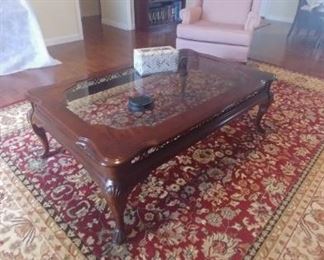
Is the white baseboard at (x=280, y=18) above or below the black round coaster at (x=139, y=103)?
below

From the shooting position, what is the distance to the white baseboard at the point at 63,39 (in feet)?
12.8

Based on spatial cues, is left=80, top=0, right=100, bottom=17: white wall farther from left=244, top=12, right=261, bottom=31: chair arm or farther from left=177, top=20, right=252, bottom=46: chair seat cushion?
left=244, top=12, right=261, bottom=31: chair arm

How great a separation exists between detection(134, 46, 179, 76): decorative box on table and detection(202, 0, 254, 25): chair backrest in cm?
161

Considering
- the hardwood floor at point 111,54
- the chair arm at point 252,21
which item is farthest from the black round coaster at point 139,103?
the chair arm at point 252,21

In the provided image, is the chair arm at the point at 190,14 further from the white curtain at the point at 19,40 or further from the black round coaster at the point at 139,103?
the black round coaster at the point at 139,103

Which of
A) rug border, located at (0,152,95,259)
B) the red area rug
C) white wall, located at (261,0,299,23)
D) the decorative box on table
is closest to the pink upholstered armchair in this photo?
the red area rug

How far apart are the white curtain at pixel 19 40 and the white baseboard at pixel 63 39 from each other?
734 millimetres

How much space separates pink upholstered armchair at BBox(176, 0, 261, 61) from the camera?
2.87m

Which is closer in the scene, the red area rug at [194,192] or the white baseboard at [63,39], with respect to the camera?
the red area rug at [194,192]

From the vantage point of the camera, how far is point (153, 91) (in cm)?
168

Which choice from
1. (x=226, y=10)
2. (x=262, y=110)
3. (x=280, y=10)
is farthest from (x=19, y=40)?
(x=280, y=10)

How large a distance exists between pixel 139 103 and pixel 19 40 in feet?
7.46

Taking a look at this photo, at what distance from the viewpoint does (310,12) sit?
13.1ft

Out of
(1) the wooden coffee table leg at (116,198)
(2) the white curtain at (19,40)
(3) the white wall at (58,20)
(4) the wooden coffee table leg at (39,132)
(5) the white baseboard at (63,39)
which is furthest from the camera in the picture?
(5) the white baseboard at (63,39)
